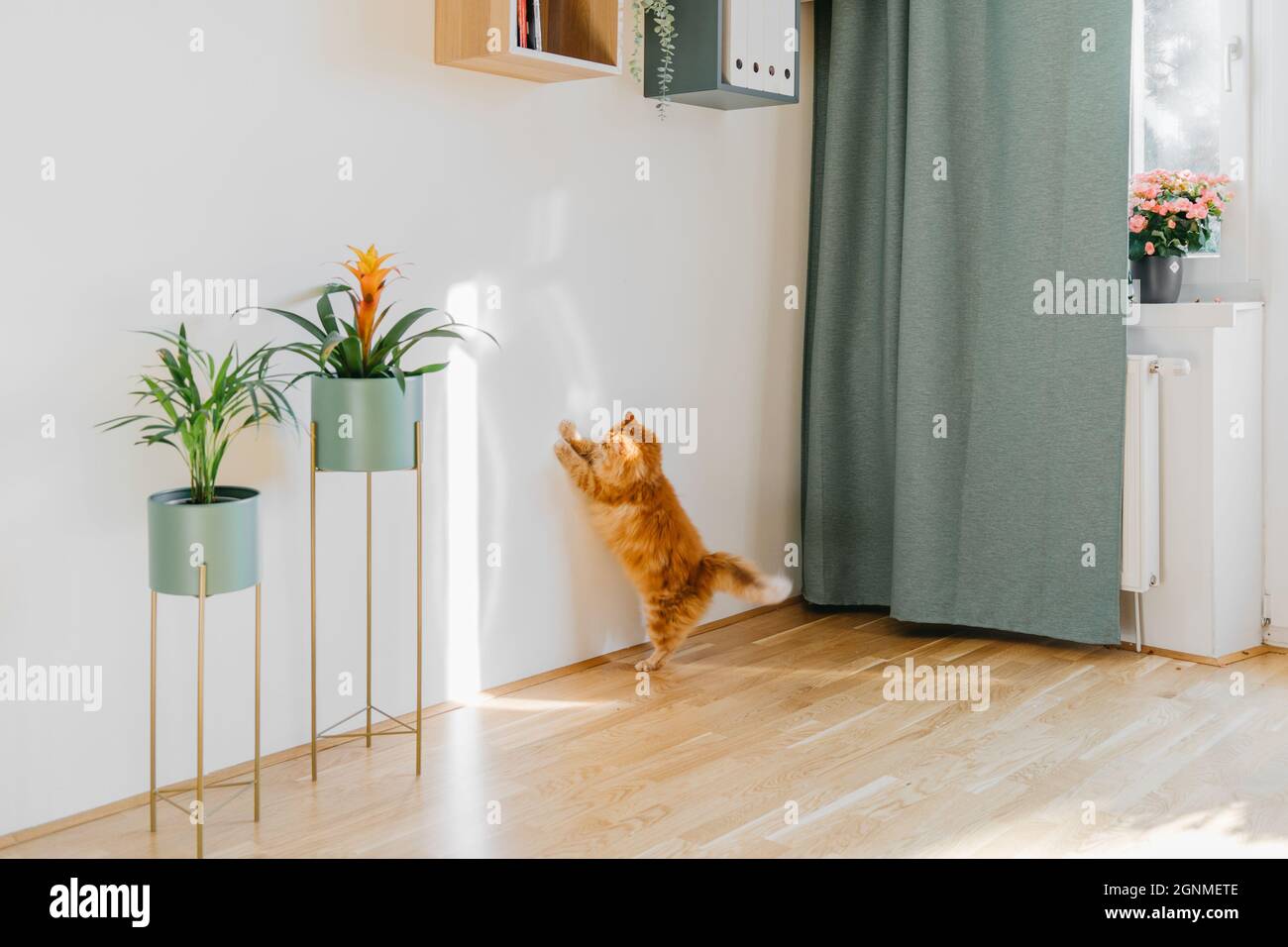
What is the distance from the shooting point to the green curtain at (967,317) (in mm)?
3215

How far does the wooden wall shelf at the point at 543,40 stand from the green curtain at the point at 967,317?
0.96 meters

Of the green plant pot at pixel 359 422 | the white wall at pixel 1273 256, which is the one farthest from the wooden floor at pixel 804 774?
the green plant pot at pixel 359 422

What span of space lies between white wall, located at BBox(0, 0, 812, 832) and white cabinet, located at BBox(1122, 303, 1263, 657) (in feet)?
3.75

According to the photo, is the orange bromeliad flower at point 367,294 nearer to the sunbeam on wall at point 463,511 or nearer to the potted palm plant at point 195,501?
the potted palm plant at point 195,501

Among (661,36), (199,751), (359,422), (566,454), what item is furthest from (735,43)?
(199,751)

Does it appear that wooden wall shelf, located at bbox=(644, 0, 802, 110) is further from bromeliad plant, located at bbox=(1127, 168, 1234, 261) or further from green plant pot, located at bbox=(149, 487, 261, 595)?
green plant pot, located at bbox=(149, 487, 261, 595)

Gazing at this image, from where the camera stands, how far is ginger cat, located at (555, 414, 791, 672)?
3135 millimetres

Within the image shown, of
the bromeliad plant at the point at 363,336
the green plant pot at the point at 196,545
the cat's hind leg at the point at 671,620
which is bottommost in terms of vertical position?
the cat's hind leg at the point at 671,620

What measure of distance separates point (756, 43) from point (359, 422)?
1.58m

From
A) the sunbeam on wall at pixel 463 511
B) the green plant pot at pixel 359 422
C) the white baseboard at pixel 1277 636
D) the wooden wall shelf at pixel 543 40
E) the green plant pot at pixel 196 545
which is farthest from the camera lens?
the white baseboard at pixel 1277 636

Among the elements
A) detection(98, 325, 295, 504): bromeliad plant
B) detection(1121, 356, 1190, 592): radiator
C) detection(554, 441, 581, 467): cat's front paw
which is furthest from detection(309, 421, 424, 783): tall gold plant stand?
detection(1121, 356, 1190, 592): radiator

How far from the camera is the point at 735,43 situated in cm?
314

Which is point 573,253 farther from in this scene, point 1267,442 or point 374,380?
point 1267,442

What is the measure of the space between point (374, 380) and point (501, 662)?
987 millimetres
